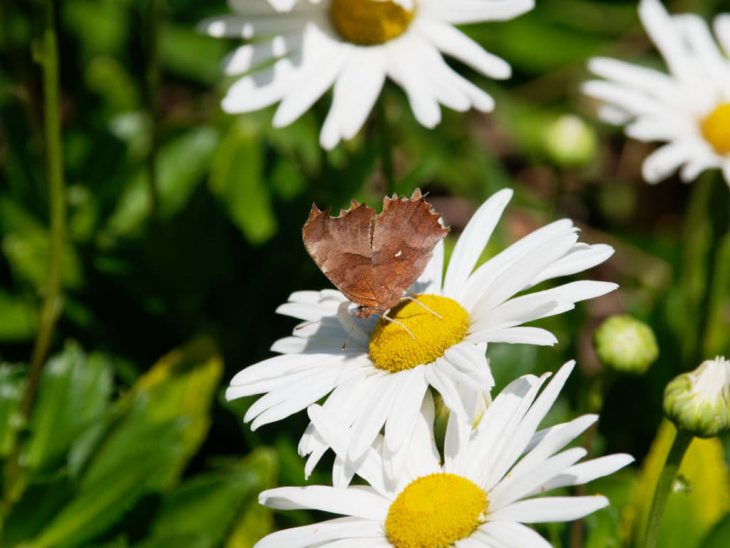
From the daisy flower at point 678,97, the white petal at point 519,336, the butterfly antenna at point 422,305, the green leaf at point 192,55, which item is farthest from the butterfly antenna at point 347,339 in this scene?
the green leaf at point 192,55

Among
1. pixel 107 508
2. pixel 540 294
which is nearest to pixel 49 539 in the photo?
pixel 107 508

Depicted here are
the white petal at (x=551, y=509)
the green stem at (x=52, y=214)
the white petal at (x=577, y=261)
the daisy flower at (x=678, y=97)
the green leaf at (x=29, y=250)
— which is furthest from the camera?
the green leaf at (x=29, y=250)

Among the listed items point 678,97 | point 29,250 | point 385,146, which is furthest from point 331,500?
point 678,97

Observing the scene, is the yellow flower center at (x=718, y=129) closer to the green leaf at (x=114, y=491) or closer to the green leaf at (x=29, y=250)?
the green leaf at (x=114, y=491)

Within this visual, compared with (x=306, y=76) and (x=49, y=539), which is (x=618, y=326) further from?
(x=49, y=539)

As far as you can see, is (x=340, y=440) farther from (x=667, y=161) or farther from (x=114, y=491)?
(x=667, y=161)

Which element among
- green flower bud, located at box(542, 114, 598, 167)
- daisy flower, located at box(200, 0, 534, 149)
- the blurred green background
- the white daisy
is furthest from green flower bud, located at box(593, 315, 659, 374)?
green flower bud, located at box(542, 114, 598, 167)
